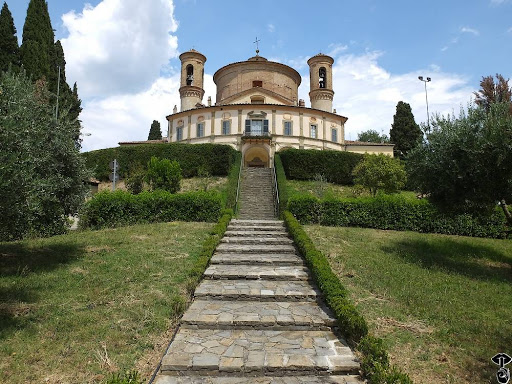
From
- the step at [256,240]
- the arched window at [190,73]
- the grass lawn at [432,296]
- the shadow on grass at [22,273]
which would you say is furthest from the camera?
the arched window at [190,73]

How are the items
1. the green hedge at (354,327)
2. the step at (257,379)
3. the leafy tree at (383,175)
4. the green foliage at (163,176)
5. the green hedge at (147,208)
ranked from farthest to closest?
the leafy tree at (383,175)
the green foliage at (163,176)
the green hedge at (147,208)
the step at (257,379)
the green hedge at (354,327)

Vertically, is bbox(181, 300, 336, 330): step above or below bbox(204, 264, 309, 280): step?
below

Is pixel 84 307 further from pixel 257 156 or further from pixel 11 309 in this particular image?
pixel 257 156

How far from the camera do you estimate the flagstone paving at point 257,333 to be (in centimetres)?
480

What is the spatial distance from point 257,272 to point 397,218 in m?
8.49

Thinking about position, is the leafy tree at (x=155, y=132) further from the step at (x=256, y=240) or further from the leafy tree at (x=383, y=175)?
the step at (x=256, y=240)

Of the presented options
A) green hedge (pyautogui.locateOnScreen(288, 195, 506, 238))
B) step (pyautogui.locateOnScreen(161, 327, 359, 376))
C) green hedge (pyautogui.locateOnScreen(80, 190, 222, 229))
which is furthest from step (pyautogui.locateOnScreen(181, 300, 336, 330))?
green hedge (pyautogui.locateOnScreen(288, 195, 506, 238))

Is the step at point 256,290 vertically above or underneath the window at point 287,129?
underneath

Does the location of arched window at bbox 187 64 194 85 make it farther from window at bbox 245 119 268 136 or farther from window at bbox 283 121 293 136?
window at bbox 283 121 293 136

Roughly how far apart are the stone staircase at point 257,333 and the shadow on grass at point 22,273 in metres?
2.84

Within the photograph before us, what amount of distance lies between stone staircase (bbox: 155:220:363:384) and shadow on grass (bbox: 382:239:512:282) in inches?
148

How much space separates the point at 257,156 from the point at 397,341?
31198mm

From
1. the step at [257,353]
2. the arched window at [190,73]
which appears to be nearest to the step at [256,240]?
the step at [257,353]

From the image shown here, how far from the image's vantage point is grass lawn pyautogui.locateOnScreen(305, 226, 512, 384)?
5.13 metres
